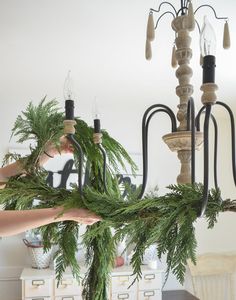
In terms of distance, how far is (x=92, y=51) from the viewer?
80.5 inches

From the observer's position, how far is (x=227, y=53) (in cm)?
206

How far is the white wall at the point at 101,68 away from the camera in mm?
1640

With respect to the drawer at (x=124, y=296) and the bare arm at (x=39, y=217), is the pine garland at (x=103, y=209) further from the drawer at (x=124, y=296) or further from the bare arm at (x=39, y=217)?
the drawer at (x=124, y=296)

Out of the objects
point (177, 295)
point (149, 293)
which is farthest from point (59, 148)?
point (177, 295)

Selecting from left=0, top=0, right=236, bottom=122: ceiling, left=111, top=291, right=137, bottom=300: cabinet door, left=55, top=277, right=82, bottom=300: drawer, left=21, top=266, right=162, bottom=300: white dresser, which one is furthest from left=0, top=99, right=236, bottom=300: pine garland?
left=111, top=291, right=137, bottom=300: cabinet door

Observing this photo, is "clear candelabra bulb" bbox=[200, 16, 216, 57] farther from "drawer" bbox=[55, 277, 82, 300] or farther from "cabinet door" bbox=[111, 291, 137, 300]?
"cabinet door" bbox=[111, 291, 137, 300]

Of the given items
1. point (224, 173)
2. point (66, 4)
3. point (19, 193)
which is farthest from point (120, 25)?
point (224, 173)

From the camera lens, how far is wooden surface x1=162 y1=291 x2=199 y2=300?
2963 millimetres

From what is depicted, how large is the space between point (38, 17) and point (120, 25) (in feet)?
1.39

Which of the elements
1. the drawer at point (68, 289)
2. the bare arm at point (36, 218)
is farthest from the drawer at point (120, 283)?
the bare arm at point (36, 218)

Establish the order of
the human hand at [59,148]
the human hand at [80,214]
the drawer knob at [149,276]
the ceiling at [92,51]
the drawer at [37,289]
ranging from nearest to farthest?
the human hand at [80,214] → the human hand at [59,148] → the ceiling at [92,51] → the drawer at [37,289] → the drawer knob at [149,276]

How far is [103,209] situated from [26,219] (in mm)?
145

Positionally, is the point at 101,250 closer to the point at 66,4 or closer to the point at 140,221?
the point at 140,221

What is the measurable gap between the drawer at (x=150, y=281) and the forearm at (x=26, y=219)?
2527mm
